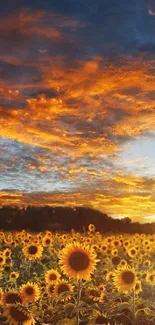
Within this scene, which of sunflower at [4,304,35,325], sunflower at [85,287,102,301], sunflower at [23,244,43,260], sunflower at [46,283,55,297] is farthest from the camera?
sunflower at [23,244,43,260]

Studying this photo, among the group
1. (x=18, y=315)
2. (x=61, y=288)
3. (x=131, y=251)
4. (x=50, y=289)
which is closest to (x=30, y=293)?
(x=61, y=288)

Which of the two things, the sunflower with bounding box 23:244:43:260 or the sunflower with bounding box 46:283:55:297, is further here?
the sunflower with bounding box 23:244:43:260

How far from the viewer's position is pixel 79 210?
44.6 meters

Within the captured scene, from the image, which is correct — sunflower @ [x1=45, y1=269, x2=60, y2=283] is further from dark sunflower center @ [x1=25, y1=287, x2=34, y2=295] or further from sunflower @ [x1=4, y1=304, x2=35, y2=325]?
sunflower @ [x1=4, y1=304, x2=35, y2=325]

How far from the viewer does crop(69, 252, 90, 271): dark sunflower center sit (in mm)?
8141

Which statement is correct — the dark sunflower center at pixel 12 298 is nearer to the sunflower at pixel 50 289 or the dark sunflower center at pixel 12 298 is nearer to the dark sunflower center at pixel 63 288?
the dark sunflower center at pixel 63 288

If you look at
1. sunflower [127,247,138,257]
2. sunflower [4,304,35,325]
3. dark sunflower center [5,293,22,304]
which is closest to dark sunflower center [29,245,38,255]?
sunflower [127,247,138,257]

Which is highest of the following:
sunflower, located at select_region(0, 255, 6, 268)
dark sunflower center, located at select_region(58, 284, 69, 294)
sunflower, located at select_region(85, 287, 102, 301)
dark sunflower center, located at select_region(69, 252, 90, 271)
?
dark sunflower center, located at select_region(69, 252, 90, 271)

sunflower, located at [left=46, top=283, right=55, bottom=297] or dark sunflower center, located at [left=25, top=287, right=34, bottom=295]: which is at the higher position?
dark sunflower center, located at [left=25, top=287, right=34, bottom=295]

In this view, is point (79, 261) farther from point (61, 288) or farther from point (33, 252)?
point (33, 252)

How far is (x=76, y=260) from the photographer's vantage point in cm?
821

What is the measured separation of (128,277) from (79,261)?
1.90 m

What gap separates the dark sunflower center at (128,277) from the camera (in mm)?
9625

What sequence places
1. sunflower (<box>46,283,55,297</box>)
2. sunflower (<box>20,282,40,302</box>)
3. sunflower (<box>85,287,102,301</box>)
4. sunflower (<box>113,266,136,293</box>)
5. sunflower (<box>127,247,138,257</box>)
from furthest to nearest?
1. sunflower (<box>127,247,138,257</box>)
2. sunflower (<box>85,287,102,301</box>)
3. sunflower (<box>46,283,55,297</box>)
4. sunflower (<box>20,282,40,302</box>)
5. sunflower (<box>113,266,136,293</box>)
